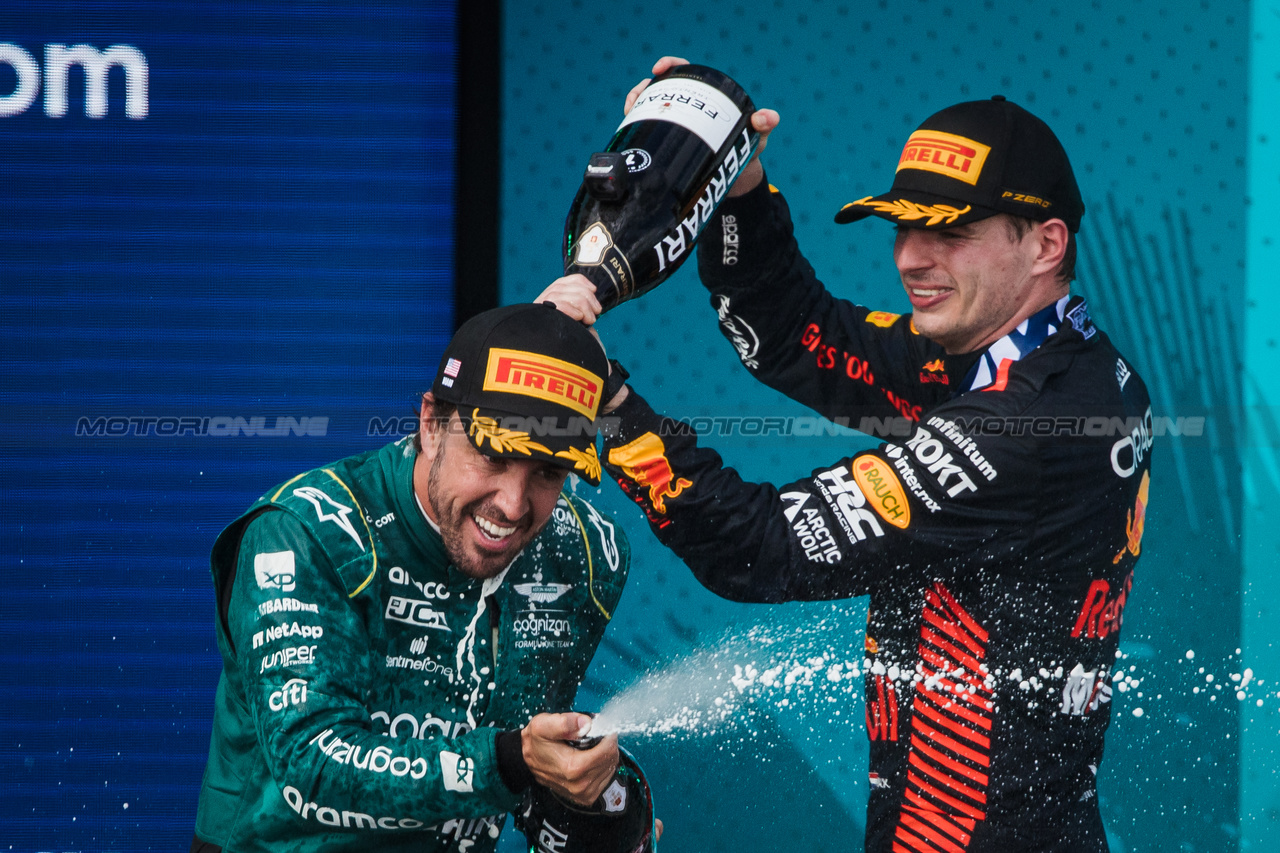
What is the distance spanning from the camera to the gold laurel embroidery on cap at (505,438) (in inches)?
66.1


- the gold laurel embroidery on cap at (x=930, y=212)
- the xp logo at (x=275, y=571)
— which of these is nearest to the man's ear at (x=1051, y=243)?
the gold laurel embroidery on cap at (x=930, y=212)

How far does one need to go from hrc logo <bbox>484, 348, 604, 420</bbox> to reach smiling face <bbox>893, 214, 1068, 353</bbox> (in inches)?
28.4

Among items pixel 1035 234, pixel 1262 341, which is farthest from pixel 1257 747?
pixel 1035 234

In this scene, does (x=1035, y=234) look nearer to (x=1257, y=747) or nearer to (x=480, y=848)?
(x=480, y=848)

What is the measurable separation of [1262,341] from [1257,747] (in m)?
0.98

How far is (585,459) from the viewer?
1.73 m

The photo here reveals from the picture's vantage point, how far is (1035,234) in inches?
83.1

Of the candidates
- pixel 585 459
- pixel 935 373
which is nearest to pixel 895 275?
pixel 935 373

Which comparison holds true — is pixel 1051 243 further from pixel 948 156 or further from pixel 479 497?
pixel 479 497

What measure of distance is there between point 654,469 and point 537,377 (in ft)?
0.98

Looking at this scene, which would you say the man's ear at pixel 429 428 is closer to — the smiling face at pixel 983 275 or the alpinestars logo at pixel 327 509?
the alpinestars logo at pixel 327 509

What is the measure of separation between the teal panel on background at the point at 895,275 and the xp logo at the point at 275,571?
1.52 m

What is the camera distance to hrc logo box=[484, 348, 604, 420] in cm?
165

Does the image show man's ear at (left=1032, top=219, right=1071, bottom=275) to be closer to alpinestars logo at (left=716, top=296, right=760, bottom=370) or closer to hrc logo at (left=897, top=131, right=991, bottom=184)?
hrc logo at (left=897, top=131, right=991, bottom=184)
